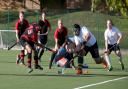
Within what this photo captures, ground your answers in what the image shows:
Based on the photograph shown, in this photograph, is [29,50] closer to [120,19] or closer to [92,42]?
[92,42]

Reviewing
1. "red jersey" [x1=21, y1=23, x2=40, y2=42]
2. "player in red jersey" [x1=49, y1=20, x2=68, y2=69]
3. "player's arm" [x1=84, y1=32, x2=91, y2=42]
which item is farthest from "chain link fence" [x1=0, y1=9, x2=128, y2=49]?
"player's arm" [x1=84, y1=32, x2=91, y2=42]

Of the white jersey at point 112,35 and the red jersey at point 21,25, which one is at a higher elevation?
the red jersey at point 21,25

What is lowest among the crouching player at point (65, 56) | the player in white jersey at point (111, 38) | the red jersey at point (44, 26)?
the crouching player at point (65, 56)

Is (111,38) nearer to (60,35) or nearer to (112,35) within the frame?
(112,35)

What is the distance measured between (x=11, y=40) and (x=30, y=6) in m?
30.2

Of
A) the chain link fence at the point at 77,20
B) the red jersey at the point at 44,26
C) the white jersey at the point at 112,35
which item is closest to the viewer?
the white jersey at the point at 112,35

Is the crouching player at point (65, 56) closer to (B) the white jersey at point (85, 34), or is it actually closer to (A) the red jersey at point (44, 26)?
(B) the white jersey at point (85, 34)

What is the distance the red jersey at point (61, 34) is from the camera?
68.6 feet

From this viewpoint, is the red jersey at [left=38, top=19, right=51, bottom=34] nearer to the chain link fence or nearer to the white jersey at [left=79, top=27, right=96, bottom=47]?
the white jersey at [left=79, top=27, right=96, bottom=47]

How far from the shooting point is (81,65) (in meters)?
18.8

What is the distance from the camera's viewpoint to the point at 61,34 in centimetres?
2097

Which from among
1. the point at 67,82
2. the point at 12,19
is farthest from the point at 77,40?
the point at 12,19

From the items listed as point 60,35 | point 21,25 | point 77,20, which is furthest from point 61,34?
point 77,20

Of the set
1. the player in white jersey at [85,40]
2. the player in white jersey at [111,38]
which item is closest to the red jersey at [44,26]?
the player in white jersey at [111,38]
